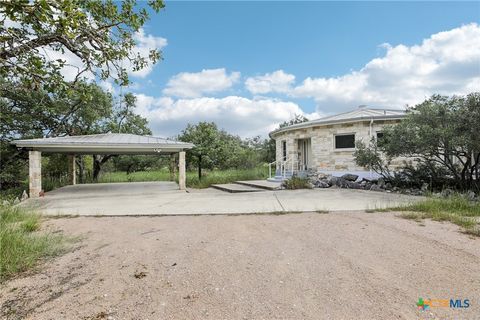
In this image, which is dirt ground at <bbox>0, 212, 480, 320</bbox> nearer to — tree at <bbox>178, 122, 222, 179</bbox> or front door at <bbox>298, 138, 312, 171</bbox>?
front door at <bbox>298, 138, 312, 171</bbox>

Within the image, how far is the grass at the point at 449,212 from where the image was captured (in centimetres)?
467

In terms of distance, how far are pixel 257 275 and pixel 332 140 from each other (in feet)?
36.6

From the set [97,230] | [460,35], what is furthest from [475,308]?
[460,35]

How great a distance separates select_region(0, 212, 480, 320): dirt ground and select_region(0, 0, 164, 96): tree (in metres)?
2.36

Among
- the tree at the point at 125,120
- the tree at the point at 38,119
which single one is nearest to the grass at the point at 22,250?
the tree at the point at 38,119

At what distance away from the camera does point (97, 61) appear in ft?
12.2

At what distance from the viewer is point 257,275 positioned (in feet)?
9.41

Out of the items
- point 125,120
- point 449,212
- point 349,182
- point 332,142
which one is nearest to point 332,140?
point 332,142

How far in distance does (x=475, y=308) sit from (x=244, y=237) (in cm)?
289

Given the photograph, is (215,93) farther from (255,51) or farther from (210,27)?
(210,27)

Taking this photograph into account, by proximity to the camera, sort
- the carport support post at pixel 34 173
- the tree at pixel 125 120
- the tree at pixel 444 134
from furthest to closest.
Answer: the tree at pixel 125 120 < the carport support post at pixel 34 173 < the tree at pixel 444 134
